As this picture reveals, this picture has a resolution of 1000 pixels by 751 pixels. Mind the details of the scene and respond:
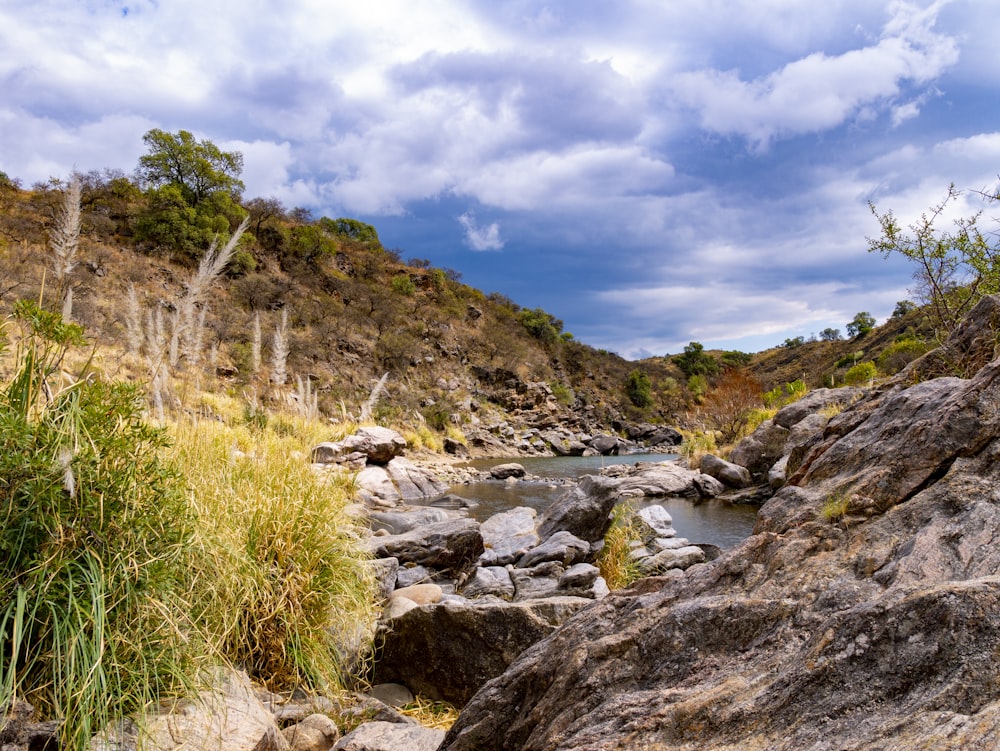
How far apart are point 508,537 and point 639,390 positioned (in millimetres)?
52031

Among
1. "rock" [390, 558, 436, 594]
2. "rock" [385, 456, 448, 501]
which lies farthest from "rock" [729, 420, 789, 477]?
"rock" [390, 558, 436, 594]

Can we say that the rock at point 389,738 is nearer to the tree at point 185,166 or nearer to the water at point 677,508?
the water at point 677,508

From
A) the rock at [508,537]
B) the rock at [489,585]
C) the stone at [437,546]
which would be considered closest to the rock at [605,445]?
the rock at [508,537]

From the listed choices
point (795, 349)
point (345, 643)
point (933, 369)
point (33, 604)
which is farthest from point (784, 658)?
point (795, 349)

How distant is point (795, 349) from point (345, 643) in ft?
274

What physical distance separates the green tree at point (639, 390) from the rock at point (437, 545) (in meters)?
52.5

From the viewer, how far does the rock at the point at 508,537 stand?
8.09 meters

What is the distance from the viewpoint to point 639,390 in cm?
5925

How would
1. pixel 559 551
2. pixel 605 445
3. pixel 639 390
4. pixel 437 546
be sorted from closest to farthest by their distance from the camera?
pixel 437 546 → pixel 559 551 → pixel 605 445 → pixel 639 390

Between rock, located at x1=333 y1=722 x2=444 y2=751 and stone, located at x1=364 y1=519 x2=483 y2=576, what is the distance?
3807 millimetres

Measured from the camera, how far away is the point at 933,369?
484cm

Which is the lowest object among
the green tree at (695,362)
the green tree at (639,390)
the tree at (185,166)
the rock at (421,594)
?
the rock at (421,594)

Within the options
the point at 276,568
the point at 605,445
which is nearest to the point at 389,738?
the point at 276,568

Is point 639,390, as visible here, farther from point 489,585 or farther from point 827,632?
point 827,632
